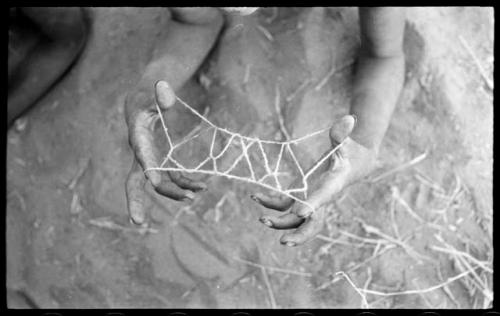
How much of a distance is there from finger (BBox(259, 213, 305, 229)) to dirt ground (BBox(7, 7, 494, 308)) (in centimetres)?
55

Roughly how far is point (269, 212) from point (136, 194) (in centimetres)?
62

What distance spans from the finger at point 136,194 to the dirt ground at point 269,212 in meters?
0.56

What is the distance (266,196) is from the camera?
1466 mm

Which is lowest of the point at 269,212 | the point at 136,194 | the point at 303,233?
the point at 269,212

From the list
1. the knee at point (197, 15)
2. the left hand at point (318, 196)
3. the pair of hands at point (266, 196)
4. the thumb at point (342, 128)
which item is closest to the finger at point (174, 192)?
the pair of hands at point (266, 196)

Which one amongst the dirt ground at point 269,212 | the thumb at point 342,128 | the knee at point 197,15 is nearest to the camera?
the thumb at point 342,128

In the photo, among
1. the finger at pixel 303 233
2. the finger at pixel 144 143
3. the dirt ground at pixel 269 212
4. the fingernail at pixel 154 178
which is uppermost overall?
the finger at pixel 144 143

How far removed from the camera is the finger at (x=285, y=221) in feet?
4.67

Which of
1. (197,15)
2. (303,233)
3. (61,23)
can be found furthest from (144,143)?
(61,23)

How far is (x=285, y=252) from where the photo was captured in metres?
2.06

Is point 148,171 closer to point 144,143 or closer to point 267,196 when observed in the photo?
point 144,143

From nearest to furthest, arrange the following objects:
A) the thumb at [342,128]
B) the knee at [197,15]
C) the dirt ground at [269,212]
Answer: the thumb at [342,128] → the knee at [197,15] → the dirt ground at [269,212]

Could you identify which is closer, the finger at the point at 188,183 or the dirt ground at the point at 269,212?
the finger at the point at 188,183

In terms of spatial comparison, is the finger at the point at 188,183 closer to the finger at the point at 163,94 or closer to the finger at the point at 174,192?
the finger at the point at 174,192
